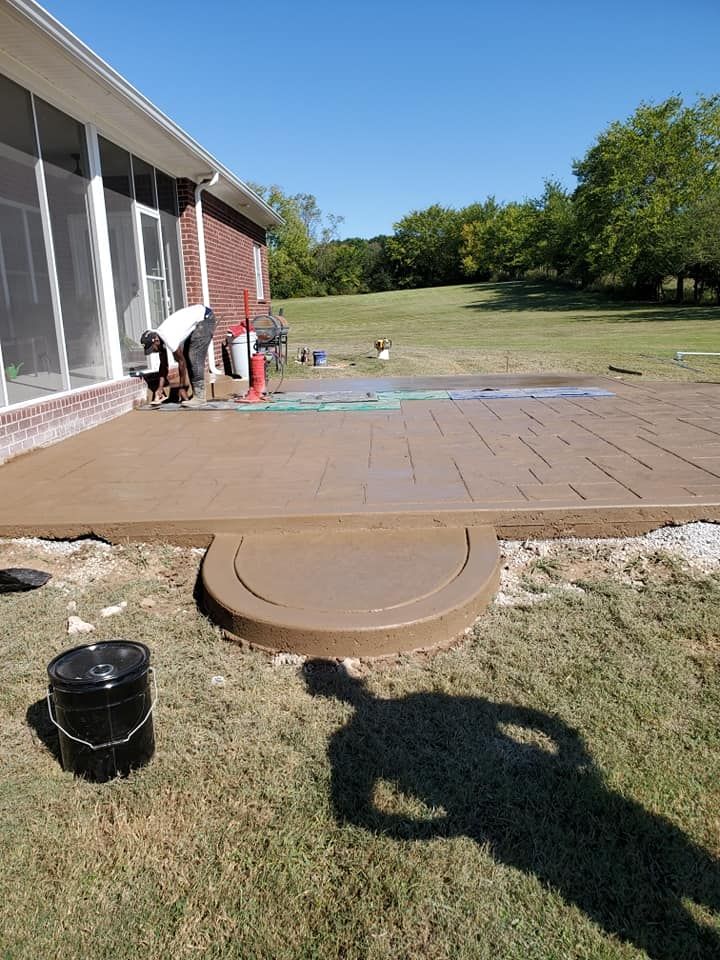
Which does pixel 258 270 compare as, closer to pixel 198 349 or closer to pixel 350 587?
pixel 198 349

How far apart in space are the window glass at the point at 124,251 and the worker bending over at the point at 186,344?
0.40m

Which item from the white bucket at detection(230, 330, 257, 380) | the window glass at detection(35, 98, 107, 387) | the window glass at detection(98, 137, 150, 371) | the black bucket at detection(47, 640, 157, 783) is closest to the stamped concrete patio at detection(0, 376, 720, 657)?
the black bucket at detection(47, 640, 157, 783)

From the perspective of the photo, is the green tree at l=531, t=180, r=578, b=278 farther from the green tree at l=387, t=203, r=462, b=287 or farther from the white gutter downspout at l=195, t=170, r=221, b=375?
the white gutter downspout at l=195, t=170, r=221, b=375

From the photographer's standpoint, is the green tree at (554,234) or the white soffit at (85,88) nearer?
the white soffit at (85,88)

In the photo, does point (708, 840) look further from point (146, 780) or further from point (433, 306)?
point (433, 306)

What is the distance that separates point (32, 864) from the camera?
1.83m

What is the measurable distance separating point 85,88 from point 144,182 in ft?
8.22

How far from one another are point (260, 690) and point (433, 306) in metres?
41.3

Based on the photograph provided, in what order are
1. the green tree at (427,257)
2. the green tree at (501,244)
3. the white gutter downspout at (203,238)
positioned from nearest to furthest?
the white gutter downspout at (203,238) < the green tree at (501,244) < the green tree at (427,257)

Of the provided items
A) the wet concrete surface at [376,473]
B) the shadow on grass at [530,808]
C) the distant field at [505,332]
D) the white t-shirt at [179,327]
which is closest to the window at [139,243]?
the white t-shirt at [179,327]

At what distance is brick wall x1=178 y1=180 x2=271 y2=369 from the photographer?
9961 millimetres

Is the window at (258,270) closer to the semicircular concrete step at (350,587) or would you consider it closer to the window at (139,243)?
the window at (139,243)

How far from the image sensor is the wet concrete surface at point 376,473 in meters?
3.75

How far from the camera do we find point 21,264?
18.7 feet
